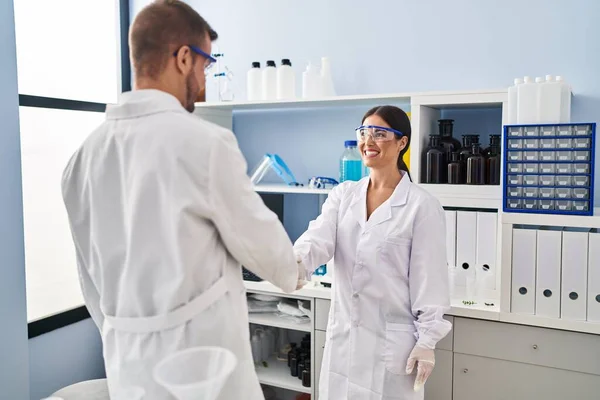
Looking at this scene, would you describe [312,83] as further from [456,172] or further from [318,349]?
[318,349]

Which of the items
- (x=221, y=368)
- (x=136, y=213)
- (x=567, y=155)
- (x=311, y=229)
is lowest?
(x=221, y=368)

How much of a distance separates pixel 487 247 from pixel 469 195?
0.22 metres

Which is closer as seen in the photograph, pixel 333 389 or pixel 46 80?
pixel 333 389

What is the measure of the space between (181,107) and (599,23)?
1.90m

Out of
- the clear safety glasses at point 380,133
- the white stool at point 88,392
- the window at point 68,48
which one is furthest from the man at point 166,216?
the window at point 68,48

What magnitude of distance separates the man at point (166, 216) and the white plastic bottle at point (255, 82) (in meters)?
1.54

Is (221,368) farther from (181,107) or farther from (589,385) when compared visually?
(589,385)

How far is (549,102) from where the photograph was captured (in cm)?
207

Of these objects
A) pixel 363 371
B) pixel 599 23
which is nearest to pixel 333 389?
pixel 363 371

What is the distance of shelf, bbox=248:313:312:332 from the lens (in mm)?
2568

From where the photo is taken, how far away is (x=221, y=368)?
131 centimetres

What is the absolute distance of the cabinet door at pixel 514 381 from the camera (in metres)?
2.07

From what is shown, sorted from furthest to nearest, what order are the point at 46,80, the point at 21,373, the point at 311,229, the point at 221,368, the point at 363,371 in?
the point at 46,80, the point at 21,373, the point at 311,229, the point at 363,371, the point at 221,368

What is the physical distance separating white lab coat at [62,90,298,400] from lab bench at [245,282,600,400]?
1158 mm
